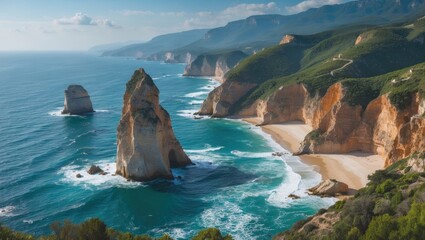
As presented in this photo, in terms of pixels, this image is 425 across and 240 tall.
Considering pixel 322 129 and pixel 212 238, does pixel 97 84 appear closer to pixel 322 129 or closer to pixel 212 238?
pixel 322 129

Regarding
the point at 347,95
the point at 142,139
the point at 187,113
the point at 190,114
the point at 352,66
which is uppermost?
the point at 352,66

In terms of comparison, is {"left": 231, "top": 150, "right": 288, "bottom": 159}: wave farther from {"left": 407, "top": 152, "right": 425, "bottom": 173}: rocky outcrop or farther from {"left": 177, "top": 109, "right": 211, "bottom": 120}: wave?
{"left": 177, "top": 109, "right": 211, "bottom": 120}: wave

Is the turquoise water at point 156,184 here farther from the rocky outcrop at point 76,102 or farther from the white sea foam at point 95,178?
the rocky outcrop at point 76,102

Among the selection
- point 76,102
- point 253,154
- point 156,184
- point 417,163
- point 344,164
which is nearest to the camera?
point 417,163

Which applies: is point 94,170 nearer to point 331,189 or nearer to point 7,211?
point 7,211

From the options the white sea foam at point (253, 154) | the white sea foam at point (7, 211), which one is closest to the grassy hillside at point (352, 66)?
the white sea foam at point (253, 154)

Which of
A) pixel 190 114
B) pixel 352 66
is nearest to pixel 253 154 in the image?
pixel 190 114
